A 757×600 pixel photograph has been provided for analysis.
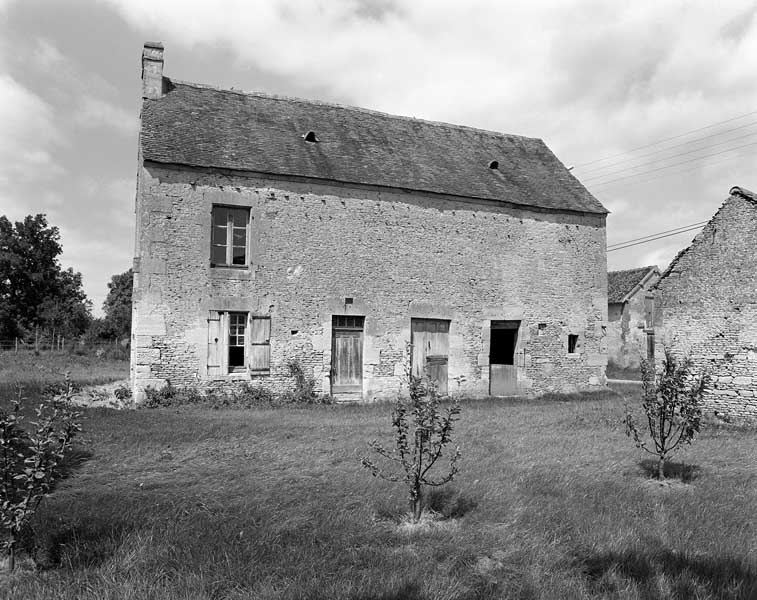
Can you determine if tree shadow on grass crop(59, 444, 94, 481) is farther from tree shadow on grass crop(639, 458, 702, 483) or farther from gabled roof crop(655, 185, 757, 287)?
gabled roof crop(655, 185, 757, 287)

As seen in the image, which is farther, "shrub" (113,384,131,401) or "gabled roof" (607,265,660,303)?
"gabled roof" (607,265,660,303)

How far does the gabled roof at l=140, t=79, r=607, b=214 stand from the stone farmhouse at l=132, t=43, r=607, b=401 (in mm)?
61

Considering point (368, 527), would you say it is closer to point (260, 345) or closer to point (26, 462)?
point (26, 462)

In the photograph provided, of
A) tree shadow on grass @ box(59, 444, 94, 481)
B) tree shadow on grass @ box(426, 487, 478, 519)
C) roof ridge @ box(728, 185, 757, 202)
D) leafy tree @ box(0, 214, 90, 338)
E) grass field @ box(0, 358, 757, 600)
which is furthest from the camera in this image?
leafy tree @ box(0, 214, 90, 338)

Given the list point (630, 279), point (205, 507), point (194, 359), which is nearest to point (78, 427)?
point (205, 507)

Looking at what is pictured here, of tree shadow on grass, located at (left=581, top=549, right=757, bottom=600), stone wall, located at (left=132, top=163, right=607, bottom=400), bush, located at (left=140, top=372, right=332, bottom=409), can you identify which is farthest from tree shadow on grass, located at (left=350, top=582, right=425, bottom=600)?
stone wall, located at (left=132, top=163, right=607, bottom=400)

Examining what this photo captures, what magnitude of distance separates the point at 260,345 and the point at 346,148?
243 inches

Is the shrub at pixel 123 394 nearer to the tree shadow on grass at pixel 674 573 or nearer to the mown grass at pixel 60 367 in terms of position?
the mown grass at pixel 60 367

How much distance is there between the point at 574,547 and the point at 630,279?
28.4 m

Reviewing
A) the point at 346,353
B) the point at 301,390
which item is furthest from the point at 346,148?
the point at 301,390

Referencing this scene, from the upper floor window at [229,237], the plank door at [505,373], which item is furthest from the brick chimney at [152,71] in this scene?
the plank door at [505,373]

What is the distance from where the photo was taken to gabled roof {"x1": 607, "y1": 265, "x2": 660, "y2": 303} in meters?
29.8

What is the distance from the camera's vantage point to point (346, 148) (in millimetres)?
16188

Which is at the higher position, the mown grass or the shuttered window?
the shuttered window
